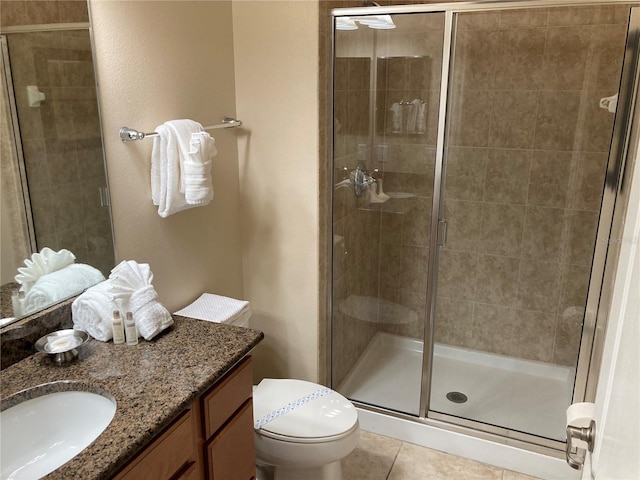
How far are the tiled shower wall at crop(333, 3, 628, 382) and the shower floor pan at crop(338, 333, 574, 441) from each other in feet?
0.29

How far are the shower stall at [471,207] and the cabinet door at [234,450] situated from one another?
3.52ft

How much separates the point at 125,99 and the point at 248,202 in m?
0.89

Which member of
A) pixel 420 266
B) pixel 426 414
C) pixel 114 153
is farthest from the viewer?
pixel 420 266

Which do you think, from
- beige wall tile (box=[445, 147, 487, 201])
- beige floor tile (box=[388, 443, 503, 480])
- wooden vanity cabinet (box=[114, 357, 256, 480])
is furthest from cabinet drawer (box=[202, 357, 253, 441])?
beige wall tile (box=[445, 147, 487, 201])

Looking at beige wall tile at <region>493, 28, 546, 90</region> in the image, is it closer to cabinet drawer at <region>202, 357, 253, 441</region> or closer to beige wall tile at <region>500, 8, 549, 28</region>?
beige wall tile at <region>500, 8, 549, 28</region>

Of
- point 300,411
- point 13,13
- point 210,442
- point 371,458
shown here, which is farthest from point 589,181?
point 13,13

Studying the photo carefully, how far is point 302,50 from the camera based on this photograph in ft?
7.58

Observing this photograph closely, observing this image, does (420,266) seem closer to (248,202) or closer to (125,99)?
(248,202)

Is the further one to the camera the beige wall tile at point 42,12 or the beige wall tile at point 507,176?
the beige wall tile at point 507,176

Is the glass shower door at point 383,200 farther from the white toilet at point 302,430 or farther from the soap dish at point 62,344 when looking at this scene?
the soap dish at point 62,344

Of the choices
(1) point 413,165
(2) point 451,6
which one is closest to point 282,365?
(1) point 413,165

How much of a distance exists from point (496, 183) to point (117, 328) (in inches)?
86.7

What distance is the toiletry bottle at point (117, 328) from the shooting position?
1.65 m

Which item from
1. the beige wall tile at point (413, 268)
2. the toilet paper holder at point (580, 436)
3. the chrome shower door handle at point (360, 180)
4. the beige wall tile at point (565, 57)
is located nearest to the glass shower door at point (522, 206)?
the beige wall tile at point (565, 57)
